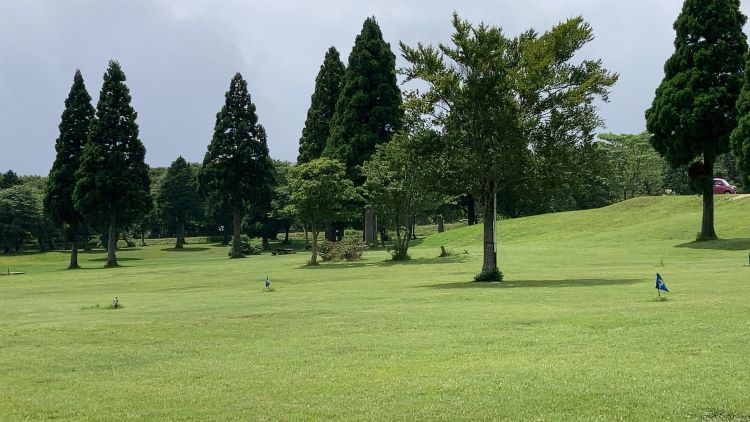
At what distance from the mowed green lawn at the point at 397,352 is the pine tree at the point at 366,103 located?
31516 millimetres

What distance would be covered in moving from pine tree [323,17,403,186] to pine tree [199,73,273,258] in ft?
33.3

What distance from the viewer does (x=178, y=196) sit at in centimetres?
10819

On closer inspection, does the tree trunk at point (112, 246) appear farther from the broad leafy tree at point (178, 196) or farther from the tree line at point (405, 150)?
the broad leafy tree at point (178, 196)

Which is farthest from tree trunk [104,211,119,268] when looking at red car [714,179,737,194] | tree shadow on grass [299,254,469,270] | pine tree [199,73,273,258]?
red car [714,179,737,194]

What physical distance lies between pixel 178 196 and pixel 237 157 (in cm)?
4520

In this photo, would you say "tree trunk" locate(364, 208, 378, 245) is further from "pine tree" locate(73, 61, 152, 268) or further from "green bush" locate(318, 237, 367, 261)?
"pine tree" locate(73, 61, 152, 268)

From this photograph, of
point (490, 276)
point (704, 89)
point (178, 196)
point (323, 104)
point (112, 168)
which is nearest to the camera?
point (490, 276)

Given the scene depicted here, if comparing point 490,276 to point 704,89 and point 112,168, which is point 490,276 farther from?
point 112,168

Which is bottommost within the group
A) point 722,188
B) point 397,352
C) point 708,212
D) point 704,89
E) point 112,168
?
point 397,352

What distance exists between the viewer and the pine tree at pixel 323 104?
68.2 metres

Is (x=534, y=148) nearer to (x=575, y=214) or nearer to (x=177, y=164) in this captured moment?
(x=575, y=214)

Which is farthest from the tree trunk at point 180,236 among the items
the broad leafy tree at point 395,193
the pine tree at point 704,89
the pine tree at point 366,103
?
the pine tree at point 704,89

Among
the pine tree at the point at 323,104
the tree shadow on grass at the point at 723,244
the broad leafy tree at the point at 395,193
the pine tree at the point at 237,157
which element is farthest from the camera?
the pine tree at the point at 323,104

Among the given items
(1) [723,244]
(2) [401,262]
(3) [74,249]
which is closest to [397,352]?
(2) [401,262]
